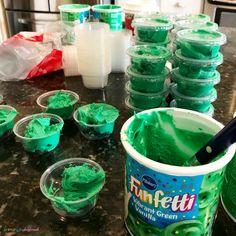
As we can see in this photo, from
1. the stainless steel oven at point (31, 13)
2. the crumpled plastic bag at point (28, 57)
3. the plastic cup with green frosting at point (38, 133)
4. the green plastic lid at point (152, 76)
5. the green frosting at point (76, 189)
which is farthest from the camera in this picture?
the stainless steel oven at point (31, 13)

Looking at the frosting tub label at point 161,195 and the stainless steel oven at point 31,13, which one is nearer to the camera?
the frosting tub label at point 161,195

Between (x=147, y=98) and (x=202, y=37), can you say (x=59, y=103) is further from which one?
(x=202, y=37)

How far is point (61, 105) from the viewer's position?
0.71 metres

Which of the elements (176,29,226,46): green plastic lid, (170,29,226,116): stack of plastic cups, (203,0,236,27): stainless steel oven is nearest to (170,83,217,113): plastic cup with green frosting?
(170,29,226,116): stack of plastic cups

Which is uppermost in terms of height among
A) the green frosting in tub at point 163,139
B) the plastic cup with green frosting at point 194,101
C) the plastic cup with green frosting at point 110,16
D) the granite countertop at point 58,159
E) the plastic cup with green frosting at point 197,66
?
the plastic cup with green frosting at point 110,16

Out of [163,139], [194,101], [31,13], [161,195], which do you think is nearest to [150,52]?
[194,101]

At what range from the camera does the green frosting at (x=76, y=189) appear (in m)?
0.45

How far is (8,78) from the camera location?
0.93 metres

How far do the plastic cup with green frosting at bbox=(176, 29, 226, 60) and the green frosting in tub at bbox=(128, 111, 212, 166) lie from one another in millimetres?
236

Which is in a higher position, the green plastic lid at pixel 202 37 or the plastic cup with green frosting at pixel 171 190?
the green plastic lid at pixel 202 37

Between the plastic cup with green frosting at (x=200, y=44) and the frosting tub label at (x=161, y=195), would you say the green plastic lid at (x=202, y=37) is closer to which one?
the plastic cup with green frosting at (x=200, y=44)

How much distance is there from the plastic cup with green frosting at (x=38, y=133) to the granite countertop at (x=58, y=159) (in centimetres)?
2

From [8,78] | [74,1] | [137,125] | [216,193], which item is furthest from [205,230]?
[74,1]

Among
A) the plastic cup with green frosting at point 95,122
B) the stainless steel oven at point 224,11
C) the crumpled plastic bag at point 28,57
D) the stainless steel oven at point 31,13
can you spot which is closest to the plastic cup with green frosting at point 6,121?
the plastic cup with green frosting at point 95,122
